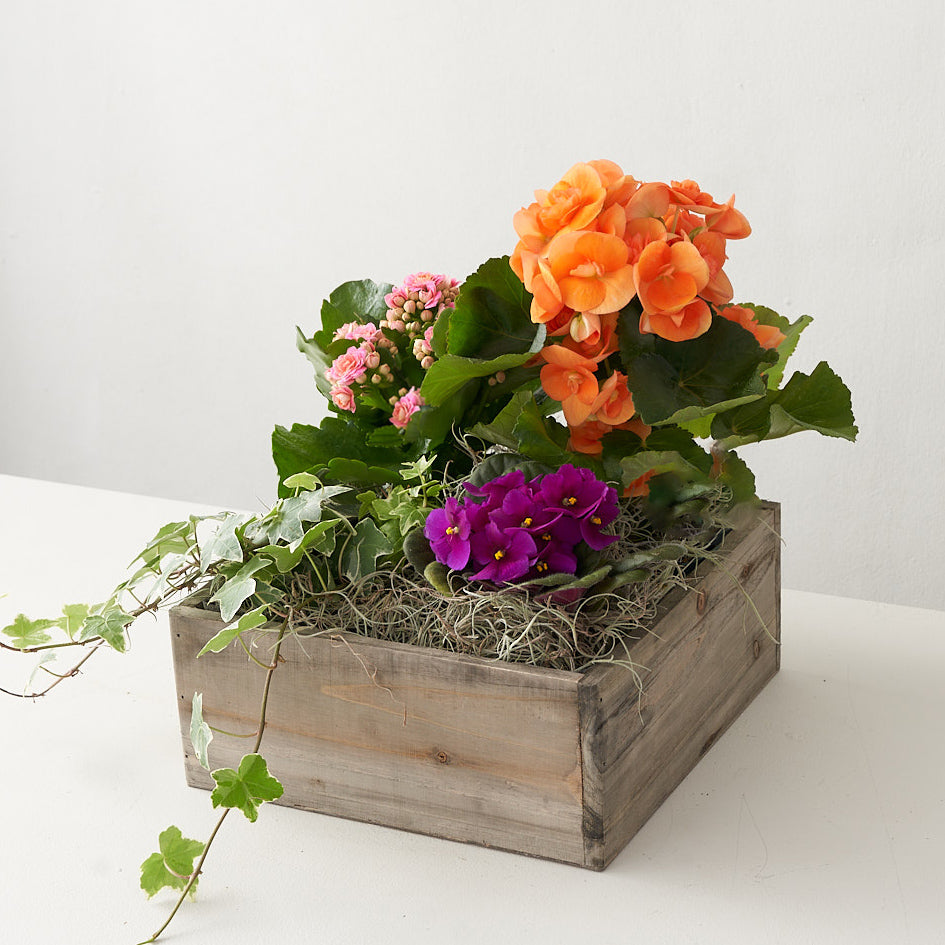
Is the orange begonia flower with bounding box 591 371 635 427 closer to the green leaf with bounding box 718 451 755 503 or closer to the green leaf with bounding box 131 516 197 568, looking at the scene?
the green leaf with bounding box 718 451 755 503

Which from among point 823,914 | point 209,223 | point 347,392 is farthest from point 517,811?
point 209,223

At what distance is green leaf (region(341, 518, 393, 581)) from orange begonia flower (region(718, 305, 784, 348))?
29cm

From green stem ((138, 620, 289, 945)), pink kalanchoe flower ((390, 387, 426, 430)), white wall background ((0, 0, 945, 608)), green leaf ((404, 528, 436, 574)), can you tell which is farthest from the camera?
white wall background ((0, 0, 945, 608))

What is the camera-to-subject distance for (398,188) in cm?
225

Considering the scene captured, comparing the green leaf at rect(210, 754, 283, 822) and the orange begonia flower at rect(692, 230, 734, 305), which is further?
the orange begonia flower at rect(692, 230, 734, 305)

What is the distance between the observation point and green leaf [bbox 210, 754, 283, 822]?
719mm

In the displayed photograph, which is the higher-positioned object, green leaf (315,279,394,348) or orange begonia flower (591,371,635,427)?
green leaf (315,279,394,348)

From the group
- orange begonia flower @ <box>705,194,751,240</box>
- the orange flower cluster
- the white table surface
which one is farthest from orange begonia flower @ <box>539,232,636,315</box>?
the white table surface

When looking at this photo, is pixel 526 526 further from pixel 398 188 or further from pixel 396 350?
pixel 398 188

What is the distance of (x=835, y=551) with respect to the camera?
6.75 ft

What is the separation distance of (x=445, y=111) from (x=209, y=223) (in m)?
0.60

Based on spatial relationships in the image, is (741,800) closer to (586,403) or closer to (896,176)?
(586,403)

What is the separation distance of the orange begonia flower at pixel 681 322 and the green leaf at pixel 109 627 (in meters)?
0.39

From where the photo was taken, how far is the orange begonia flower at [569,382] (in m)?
0.83
